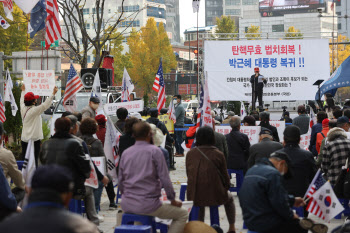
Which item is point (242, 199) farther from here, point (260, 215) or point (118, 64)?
point (118, 64)

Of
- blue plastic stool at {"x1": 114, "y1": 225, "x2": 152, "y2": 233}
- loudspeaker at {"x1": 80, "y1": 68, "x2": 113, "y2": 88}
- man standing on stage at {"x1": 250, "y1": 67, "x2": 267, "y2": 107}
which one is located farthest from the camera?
loudspeaker at {"x1": 80, "y1": 68, "x2": 113, "y2": 88}

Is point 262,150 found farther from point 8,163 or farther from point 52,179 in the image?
point 52,179

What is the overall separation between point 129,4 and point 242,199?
11625cm

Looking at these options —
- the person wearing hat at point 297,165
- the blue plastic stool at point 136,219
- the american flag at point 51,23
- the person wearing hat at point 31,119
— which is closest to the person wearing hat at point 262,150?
the person wearing hat at point 297,165

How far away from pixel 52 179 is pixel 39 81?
45.3 feet

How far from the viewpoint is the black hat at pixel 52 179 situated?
3449mm

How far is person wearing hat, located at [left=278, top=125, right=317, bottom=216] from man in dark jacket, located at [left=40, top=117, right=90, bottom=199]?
253 cm

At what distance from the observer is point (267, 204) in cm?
591

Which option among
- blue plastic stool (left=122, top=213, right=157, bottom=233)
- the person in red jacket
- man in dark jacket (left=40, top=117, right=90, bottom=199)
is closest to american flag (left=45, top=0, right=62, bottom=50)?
the person in red jacket

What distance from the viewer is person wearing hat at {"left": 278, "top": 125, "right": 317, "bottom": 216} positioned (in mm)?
8141

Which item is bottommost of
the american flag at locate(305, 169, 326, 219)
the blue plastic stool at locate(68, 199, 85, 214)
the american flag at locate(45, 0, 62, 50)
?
the blue plastic stool at locate(68, 199, 85, 214)

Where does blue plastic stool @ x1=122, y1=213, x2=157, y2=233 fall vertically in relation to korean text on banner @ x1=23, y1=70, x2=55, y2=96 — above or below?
below

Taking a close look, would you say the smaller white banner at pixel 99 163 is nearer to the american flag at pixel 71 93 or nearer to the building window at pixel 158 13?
the american flag at pixel 71 93

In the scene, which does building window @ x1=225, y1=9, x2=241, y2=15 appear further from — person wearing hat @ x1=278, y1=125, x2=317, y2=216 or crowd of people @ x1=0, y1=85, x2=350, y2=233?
person wearing hat @ x1=278, y1=125, x2=317, y2=216
